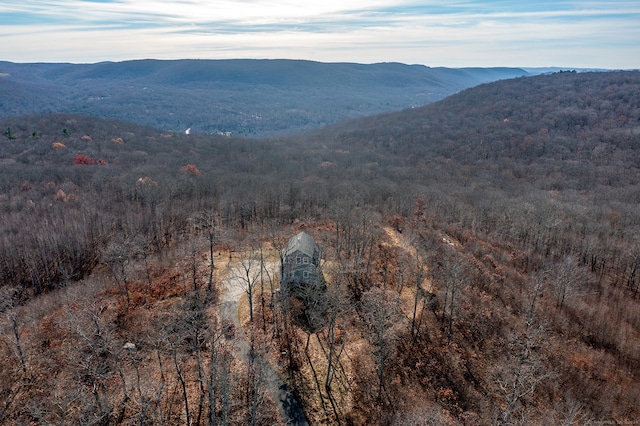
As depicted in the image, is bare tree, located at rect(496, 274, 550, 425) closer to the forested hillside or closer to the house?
the forested hillside

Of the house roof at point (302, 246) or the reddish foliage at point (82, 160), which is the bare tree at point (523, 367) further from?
the reddish foliage at point (82, 160)

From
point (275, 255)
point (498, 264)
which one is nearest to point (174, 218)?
point (275, 255)

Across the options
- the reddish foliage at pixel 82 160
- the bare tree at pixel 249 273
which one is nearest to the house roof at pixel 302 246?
the bare tree at pixel 249 273

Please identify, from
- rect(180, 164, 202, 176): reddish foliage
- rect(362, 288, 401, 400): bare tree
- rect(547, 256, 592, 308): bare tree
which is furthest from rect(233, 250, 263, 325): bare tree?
rect(180, 164, 202, 176): reddish foliage

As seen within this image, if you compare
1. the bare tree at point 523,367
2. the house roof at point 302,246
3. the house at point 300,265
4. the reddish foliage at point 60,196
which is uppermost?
the house roof at point 302,246

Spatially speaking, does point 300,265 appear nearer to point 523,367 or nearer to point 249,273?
point 249,273

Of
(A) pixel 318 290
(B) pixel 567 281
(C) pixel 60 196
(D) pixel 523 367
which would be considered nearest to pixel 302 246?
(A) pixel 318 290

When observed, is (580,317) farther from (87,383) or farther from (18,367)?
(18,367)
